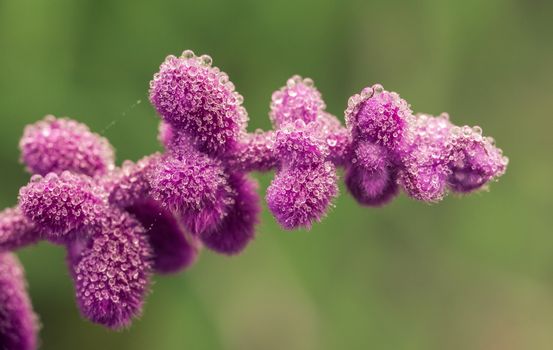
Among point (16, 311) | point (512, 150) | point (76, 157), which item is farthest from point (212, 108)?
point (512, 150)

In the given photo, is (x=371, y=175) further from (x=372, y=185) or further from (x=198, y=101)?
(x=198, y=101)

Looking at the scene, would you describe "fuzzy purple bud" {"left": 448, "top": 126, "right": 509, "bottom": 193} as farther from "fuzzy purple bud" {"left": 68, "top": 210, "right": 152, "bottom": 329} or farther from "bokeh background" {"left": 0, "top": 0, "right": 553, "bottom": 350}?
"bokeh background" {"left": 0, "top": 0, "right": 553, "bottom": 350}

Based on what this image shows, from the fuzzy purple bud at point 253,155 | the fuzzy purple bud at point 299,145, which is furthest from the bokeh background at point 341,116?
the fuzzy purple bud at point 299,145

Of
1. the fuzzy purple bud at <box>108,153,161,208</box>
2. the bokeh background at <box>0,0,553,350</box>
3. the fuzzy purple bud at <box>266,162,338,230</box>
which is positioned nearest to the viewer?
the fuzzy purple bud at <box>266,162,338,230</box>

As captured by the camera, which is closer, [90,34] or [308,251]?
[90,34]

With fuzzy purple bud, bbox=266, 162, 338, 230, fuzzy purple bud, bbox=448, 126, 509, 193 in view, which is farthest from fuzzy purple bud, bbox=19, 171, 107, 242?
fuzzy purple bud, bbox=448, 126, 509, 193

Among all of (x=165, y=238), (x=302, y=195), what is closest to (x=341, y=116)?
(x=165, y=238)

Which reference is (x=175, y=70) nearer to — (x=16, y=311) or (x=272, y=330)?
(x=16, y=311)
